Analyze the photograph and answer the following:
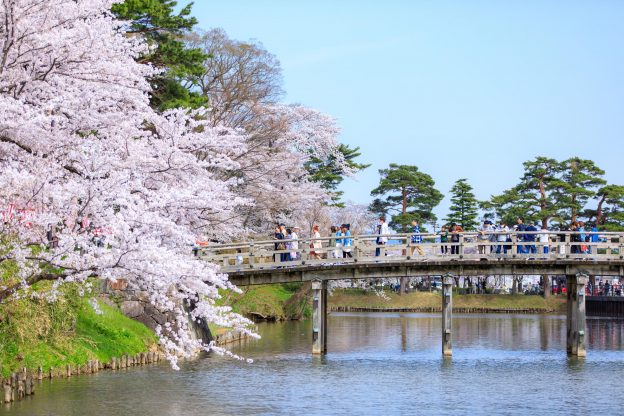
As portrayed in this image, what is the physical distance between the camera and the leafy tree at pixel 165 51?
41.1 metres

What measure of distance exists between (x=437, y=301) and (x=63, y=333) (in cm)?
5901

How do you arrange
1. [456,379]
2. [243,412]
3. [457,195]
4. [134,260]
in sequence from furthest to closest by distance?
[457,195] → [456,379] → [243,412] → [134,260]

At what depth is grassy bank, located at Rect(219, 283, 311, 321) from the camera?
56562 millimetres

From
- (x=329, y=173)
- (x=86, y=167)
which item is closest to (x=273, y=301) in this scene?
(x=329, y=173)

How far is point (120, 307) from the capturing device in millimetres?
35125

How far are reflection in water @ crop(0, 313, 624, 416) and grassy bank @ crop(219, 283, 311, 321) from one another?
26.2 ft

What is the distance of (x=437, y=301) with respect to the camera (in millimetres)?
84750

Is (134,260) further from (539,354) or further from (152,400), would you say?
(539,354)

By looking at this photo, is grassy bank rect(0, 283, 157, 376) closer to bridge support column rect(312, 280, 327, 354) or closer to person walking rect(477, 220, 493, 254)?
bridge support column rect(312, 280, 327, 354)

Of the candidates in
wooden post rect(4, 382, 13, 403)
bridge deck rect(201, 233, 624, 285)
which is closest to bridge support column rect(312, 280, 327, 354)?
bridge deck rect(201, 233, 624, 285)

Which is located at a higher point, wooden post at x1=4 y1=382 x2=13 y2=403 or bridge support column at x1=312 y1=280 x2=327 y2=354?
bridge support column at x1=312 y1=280 x2=327 y2=354

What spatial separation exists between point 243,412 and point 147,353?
33.7 ft

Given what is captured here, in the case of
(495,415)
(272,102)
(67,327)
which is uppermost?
(272,102)

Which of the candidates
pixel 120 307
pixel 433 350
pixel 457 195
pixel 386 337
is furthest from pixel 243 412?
pixel 457 195
